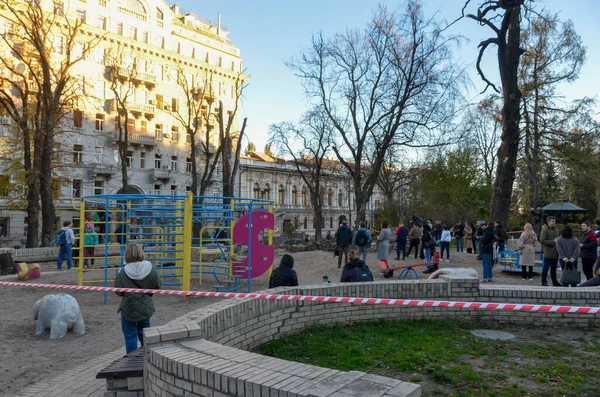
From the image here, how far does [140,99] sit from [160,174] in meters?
7.22

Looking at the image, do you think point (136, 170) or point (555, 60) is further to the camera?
point (136, 170)

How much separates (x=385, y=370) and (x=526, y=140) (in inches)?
888

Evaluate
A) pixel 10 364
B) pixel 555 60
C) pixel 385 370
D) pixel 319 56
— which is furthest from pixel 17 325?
pixel 555 60

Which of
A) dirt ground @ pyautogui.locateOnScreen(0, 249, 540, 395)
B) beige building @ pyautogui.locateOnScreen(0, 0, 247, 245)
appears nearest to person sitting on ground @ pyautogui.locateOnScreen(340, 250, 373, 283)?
dirt ground @ pyautogui.locateOnScreen(0, 249, 540, 395)

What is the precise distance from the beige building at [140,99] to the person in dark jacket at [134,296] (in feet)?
106

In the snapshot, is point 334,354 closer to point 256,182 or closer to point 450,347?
point 450,347

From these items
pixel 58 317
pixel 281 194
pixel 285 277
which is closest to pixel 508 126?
pixel 285 277

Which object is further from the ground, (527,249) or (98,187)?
(98,187)

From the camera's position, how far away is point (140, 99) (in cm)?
4388

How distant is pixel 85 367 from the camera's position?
5.74 meters

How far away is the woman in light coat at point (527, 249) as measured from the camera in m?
12.1

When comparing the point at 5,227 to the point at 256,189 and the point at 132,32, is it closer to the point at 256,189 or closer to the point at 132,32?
the point at 132,32

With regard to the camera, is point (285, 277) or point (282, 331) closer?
point (282, 331)

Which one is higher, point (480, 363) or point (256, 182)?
point (256, 182)
